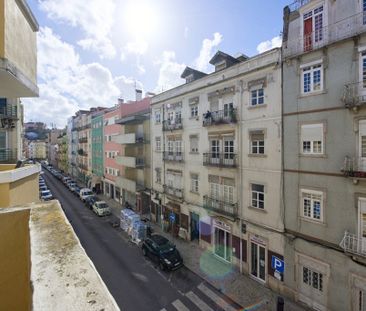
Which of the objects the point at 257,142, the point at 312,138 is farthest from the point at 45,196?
the point at 312,138

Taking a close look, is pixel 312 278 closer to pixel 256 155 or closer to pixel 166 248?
pixel 256 155

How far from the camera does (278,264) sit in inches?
512

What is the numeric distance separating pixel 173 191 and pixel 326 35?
16060mm

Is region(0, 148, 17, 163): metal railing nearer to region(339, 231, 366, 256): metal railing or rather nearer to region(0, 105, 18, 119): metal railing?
region(0, 105, 18, 119): metal railing

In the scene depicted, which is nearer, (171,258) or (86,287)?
(86,287)

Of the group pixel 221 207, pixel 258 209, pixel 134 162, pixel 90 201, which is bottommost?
pixel 90 201

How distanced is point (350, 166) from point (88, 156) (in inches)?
1823

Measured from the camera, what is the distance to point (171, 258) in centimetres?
1538

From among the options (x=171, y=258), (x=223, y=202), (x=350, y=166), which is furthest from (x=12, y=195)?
(x=350, y=166)

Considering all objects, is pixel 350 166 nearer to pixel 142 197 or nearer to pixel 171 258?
pixel 171 258

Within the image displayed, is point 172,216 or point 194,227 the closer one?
point 194,227

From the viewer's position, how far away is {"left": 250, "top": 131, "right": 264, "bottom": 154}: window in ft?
46.2

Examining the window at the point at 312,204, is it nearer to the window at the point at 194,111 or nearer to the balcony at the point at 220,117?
the balcony at the point at 220,117

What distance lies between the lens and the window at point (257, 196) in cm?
1418
